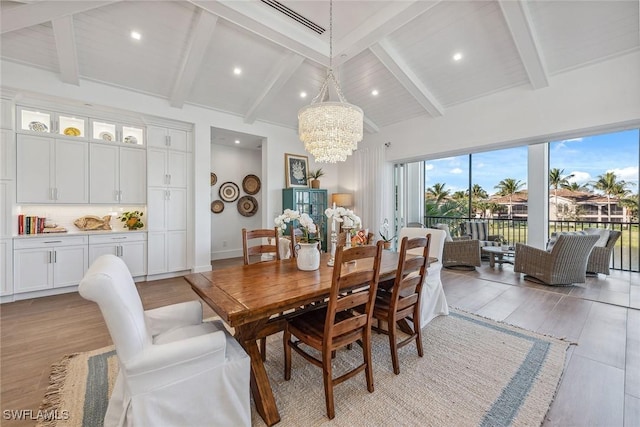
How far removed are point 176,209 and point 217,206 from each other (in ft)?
5.29

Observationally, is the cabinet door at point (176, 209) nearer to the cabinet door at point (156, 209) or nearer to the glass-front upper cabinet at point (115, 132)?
the cabinet door at point (156, 209)

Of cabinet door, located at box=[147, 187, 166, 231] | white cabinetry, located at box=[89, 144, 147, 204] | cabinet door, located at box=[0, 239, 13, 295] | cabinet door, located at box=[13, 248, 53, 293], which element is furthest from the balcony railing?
cabinet door, located at box=[0, 239, 13, 295]

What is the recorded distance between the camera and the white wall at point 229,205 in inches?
251

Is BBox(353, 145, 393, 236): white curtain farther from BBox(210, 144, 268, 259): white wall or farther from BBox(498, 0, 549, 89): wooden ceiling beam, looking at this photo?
BBox(498, 0, 549, 89): wooden ceiling beam

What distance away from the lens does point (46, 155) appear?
147 inches

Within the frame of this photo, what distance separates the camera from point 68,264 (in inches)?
151

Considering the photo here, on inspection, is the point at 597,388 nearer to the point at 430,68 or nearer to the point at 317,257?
the point at 317,257

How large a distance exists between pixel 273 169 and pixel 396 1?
146 inches

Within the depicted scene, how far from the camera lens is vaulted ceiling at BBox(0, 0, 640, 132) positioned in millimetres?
3029

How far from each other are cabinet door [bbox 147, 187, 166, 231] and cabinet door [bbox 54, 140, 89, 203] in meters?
0.82

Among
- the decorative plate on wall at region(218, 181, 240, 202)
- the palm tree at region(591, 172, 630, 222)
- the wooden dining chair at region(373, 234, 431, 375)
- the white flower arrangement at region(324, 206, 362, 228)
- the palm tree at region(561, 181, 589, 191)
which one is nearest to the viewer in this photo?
the wooden dining chair at region(373, 234, 431, 375)

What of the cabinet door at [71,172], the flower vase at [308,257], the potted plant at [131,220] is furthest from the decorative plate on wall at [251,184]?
the flower vase at [308,257]

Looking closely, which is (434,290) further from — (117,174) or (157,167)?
(117,174)

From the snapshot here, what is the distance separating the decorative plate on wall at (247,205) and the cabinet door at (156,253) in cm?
233
